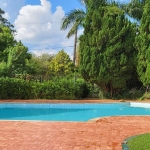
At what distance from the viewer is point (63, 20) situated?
23781 mm

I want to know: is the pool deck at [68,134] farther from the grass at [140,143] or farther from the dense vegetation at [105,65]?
the dense vegetation at [105,65]

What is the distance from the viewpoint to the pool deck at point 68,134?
581 centimetres

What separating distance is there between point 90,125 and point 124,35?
12.3 meters

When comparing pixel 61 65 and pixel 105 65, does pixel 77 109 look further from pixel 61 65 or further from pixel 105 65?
pixel 61 65

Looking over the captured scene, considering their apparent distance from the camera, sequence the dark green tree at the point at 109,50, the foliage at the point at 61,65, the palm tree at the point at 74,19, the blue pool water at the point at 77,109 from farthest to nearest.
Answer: the foliage at the point at 61,65
the palm tree at the point at 74,19
the dark green tree at the point at 109,50
the blue pool water at the point at 77,109

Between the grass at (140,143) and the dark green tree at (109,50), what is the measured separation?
12.6 m

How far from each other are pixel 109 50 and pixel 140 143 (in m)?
13.6

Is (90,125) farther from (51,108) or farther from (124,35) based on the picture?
(124,35)

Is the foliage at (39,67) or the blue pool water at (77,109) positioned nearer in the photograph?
the blue pool water at (77,109)

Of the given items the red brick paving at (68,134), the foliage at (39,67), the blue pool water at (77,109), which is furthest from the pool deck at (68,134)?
the foliage at (39,67)

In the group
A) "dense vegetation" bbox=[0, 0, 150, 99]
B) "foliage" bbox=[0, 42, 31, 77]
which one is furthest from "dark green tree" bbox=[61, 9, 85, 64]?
"foliage" bbox=[0, 42, 31, 77]

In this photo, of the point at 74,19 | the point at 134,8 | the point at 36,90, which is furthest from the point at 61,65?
the point at 36,90

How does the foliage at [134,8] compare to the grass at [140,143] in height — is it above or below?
above

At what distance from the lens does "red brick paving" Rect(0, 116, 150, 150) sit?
581 centimetres
